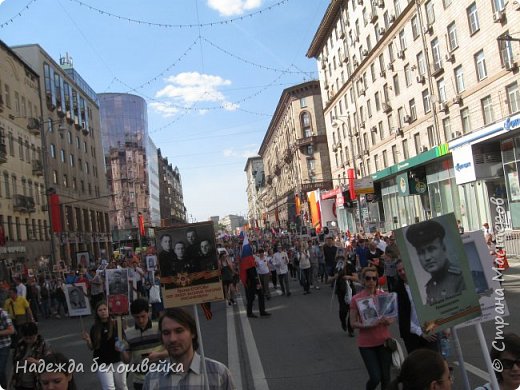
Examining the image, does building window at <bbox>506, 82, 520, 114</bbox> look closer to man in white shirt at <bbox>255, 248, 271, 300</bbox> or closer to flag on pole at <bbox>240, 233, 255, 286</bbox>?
man in white shirt at <bbox>255, 248, 271, 300</bbox>

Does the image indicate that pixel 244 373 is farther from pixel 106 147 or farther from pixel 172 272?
pixel 106 147

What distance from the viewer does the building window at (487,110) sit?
84.7 ft

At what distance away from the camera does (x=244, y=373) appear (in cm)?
770

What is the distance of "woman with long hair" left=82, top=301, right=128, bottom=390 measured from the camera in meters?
5.81

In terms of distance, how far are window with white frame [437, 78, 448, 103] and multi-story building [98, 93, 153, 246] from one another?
7051 cm

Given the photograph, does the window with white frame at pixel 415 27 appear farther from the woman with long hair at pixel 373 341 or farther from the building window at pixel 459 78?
the woman with long hair at pixel 373 341

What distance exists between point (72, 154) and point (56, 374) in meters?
55.5

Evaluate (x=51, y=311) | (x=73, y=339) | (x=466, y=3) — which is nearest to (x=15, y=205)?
(x=51, y=311)

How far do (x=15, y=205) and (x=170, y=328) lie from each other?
37.5 metres

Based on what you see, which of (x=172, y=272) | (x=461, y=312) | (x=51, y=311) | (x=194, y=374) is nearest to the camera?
(x=194, y=374)

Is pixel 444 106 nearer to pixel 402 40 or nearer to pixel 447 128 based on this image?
pixel 447 128

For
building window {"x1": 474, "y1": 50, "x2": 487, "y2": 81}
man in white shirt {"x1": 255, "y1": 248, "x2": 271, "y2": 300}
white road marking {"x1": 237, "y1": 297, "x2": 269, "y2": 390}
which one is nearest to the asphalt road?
white road marking {"x1": 237, "y1": 297, "x2": 269, "y2": 390}

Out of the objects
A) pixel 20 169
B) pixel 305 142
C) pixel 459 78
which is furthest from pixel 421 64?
pixel 305 142

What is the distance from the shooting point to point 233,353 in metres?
9.17
